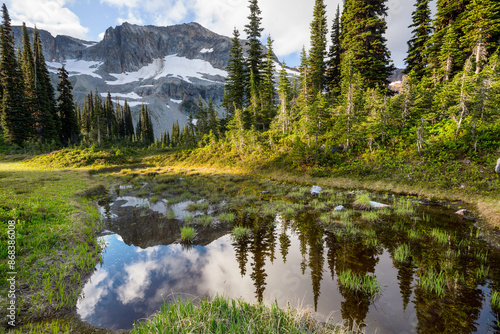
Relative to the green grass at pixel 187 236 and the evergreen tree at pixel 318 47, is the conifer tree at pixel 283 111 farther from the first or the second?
the green grass at pixel 187 236

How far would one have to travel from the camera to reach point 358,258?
7.65m

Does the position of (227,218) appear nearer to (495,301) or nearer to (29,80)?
(495,301)

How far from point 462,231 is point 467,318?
6928 mm

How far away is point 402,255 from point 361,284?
2508 mm

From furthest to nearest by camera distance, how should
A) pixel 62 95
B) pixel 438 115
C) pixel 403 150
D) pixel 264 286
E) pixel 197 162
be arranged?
pixel 62 95, pixel 197 162, pixel 438 115, pixel 403 150, pixel 264 286

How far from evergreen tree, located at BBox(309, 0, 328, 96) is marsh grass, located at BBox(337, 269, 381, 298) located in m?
38.0

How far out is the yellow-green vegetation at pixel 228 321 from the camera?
134 inches

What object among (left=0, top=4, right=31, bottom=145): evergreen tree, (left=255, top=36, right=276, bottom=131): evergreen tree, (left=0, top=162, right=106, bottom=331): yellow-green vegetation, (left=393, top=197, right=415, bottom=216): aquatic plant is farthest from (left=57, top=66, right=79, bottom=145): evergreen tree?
(left=393, top=197, right=415, bottom=216): aquatic plant

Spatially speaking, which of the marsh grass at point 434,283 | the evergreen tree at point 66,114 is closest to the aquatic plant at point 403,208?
the marsh grass at point 434,283

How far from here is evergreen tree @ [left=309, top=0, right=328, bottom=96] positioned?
128ft

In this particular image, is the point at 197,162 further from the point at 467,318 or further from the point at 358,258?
the point at 467,318

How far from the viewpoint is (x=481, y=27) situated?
23.0 meters

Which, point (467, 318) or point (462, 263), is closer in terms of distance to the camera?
point (467, 318)

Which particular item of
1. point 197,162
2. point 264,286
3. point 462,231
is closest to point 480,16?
point 462,231
